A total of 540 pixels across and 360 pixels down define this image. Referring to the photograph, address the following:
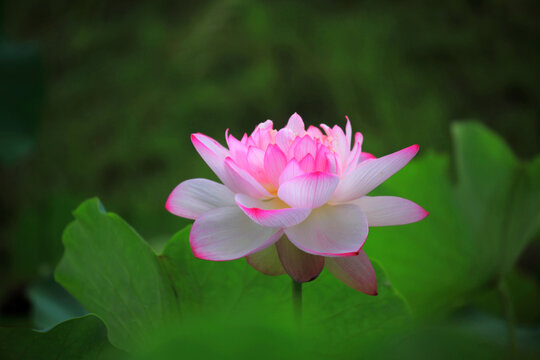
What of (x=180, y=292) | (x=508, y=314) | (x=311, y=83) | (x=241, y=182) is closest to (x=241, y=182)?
(x=241, y=182)

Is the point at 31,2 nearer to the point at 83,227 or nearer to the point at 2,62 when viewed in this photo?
the point at 2,62

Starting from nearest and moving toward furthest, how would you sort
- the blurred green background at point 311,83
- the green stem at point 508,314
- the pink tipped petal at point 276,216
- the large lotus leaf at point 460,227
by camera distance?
1. the pink tipped petal at point 276,216
2. the green stem at point 508,314
3. the large lotus leaf at point 460,227
4. the blurred green background at point 311,83

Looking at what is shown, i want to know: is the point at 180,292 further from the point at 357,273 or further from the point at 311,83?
the point at 311,83

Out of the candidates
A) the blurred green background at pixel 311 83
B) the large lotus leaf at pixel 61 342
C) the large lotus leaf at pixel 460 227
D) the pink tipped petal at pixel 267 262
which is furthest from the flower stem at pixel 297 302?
the blurred green background at pixel 311 83

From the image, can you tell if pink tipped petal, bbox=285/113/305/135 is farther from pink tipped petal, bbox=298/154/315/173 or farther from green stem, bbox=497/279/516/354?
green stem, bbox=497/279/516/354

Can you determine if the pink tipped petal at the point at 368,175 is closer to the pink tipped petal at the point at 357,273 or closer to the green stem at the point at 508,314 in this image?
the pink tipped petal at the point at 357,273

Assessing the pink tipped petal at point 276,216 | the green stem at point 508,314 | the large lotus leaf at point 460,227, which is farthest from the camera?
the large lotus leaf at point 460,227

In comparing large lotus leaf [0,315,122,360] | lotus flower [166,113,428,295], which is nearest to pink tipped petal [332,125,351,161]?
lotus flower [166,113,428,295]
